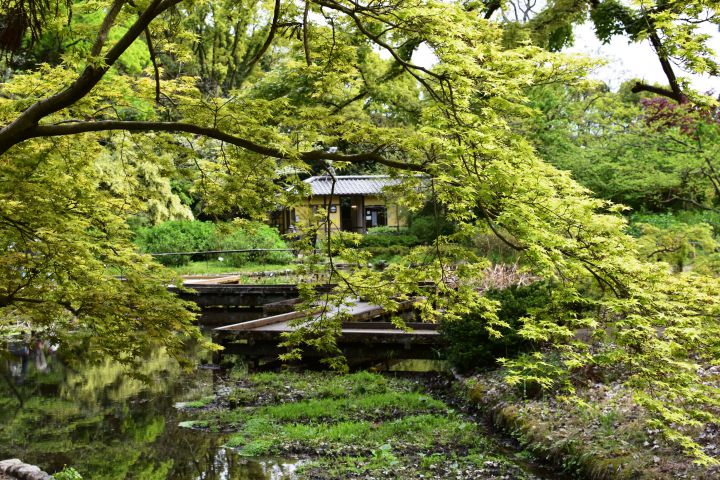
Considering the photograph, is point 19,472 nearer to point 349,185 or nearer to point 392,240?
point 392,240

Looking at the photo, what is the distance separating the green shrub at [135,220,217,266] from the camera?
27619 mm

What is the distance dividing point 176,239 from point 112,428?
1965cm

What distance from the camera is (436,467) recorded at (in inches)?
294

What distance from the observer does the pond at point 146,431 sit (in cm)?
788

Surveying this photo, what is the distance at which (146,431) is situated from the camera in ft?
31.1

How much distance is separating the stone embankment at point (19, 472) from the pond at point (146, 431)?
1086 mm

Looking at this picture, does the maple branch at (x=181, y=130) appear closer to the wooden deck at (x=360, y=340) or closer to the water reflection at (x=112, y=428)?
the water reflection at (x=112, y=428)

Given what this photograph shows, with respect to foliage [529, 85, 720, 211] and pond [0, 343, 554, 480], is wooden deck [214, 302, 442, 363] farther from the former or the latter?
foliage [529, 85, 720, 211]

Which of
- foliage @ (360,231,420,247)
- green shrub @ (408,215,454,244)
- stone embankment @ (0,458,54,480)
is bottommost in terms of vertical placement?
stone embankment @ (0,458,54,480)

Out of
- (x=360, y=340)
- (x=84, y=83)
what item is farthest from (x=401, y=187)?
(x=360, y=340)

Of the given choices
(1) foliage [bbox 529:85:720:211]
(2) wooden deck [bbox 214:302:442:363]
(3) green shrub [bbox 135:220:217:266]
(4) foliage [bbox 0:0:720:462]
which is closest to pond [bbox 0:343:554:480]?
(2) wooden deck [bbox 214:302:442:363]

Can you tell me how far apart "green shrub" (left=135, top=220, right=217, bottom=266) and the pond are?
14148 millimetres

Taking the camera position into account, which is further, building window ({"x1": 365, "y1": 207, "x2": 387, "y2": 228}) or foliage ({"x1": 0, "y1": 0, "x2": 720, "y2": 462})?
building window ({"x1": 365, "y1": 207, "x2": 387, "y2": 228})

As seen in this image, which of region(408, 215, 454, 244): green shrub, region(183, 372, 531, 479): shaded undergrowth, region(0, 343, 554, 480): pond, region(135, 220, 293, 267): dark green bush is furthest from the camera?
Answer: region(135, 220, 293, 267): dark green bush
